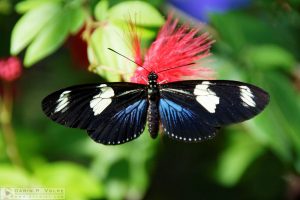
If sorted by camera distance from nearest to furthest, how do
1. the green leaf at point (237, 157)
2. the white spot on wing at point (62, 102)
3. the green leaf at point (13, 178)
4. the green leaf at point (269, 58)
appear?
the white spot on wing at point (62, 102)
the green leaf at point (13, 178)
the green leaf at point (269, 58)
the green leaf at point (237, 157)

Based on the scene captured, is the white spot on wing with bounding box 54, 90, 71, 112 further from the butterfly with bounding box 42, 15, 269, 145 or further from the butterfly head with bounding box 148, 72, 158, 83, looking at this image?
the butterfly head with bounding box 148, 72, 158, 83

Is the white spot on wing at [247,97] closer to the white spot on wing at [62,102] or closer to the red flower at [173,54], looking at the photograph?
the red flower at [173,54]

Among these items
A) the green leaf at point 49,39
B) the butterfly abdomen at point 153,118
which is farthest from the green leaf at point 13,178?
the butterfly abdomen at point 153,118

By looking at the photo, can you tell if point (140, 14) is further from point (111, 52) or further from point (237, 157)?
point (237, 157)

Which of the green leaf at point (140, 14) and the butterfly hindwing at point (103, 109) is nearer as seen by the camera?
the butterfly hindwing at point (103, 109)

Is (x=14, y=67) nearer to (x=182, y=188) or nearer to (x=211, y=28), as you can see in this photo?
(x=211, y=28)

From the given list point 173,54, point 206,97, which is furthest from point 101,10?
point 206,97

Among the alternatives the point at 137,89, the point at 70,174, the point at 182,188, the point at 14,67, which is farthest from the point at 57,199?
the point at 182,188
